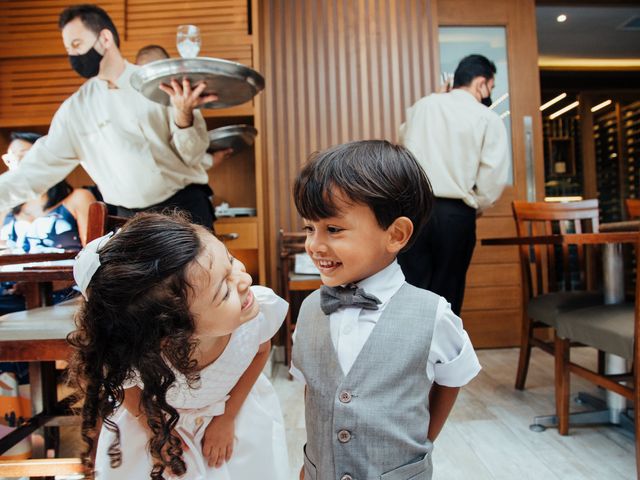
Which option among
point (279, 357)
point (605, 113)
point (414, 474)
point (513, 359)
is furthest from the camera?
point (605, 113)

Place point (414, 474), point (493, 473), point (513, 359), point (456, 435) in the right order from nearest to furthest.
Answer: point (414, 474) → point (493, 473) → point (456, 435) → point (513, 359)

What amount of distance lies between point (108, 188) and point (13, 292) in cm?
79

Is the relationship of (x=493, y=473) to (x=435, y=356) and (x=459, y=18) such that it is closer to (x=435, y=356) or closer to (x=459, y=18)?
(x=435, y=356)

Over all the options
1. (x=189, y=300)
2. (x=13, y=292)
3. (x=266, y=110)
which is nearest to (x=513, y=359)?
(x=266, y=110)

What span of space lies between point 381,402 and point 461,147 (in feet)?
5.03

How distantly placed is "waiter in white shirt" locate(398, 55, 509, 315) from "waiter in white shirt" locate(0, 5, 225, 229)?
95 cm

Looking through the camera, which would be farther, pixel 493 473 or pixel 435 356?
pixel 493 473

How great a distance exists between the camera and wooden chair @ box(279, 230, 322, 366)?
2.43 meters

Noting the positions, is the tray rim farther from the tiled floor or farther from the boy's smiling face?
the tiled floor

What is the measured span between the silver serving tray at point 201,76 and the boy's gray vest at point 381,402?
1.02 meters

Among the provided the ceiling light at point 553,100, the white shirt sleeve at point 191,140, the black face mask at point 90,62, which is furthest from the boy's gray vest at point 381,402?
the ceiling light at point 553,100

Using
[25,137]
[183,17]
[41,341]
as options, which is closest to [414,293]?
[41,341]

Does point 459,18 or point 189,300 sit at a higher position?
point 459,18

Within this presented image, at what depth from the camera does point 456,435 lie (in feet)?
5.61
